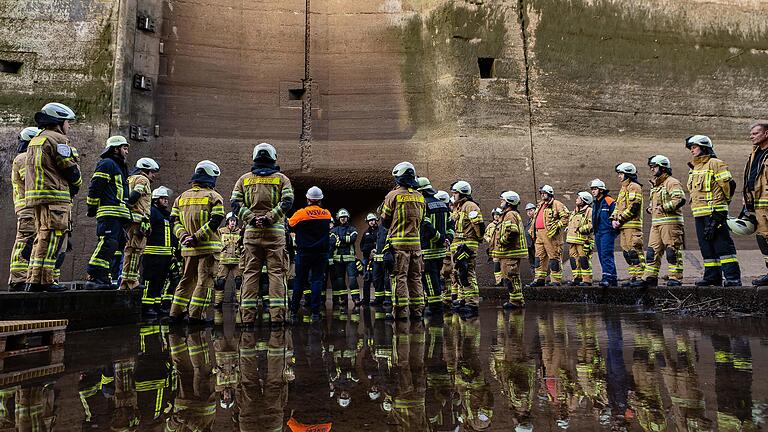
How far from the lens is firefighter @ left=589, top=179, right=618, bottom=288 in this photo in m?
10.2

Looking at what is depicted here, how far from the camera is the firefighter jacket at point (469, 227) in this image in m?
8.73

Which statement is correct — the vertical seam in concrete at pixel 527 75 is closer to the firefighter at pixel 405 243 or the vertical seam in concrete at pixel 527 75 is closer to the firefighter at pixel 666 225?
the firefighter at pixel 666 225

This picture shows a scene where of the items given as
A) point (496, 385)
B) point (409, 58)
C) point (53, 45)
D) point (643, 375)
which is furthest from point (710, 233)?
point (53, 45)

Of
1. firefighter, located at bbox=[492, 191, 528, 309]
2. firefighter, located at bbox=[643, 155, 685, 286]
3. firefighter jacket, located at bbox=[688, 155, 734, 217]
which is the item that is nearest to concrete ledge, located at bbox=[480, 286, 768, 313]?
firefighter, located at bbox=[643, 155, 685, 286]

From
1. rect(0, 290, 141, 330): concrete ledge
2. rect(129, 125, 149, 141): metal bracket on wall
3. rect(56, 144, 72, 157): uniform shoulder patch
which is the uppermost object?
rect(129, 125, 149, 141): metal bracket on wall

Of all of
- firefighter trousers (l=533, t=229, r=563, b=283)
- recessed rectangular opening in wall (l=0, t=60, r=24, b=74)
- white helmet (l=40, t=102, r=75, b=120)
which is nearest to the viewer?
white helmet (l=40, t=102, r=75, b=120)

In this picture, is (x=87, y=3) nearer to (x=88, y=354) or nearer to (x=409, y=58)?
(x=409, y=58)

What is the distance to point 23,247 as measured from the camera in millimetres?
6531

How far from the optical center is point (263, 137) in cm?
1589

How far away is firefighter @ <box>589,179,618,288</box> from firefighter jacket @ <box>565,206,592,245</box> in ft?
4.41

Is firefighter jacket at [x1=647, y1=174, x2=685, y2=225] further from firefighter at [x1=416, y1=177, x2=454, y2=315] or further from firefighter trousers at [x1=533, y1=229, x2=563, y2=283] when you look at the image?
firefighter trousers at [x1=533, y1=229, x2=563, y2=283]

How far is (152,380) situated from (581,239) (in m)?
10.3

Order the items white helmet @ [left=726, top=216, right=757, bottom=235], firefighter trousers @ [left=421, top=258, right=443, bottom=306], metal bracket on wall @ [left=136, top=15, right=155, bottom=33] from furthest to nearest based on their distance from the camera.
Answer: metal bracket on wall @ [left=136, top=15, right=155, bottom=33] → firefighter trousers @ [left=421, top=258, right=443, bottom=306] → white helmet @ [left=726, top=216, right=757, bottom=235]

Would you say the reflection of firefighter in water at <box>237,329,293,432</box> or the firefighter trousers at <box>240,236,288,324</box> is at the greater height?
the firefighter trousers at <box>240,236,288,324</box>
